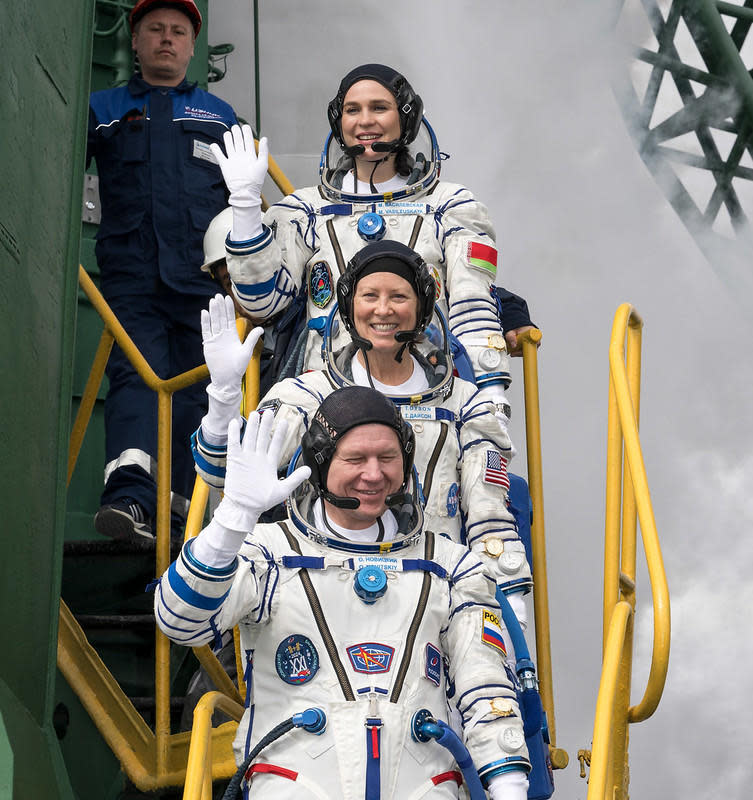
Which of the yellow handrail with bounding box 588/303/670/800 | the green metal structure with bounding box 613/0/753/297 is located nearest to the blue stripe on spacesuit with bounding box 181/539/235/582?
the yellow handrail with bounding box 588/303/670/800

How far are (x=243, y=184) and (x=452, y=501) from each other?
1.21 m

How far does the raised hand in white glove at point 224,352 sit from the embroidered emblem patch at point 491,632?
887mm

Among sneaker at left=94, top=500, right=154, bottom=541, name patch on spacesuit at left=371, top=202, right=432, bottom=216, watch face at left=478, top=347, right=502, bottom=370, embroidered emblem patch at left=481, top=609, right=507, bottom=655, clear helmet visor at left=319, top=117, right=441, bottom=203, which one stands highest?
clear helmet visor at left=319, top=117, right=441, bottom=203

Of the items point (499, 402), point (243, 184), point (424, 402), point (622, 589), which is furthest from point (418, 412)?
point (243, 184)

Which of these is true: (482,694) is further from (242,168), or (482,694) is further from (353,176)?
(353,176)

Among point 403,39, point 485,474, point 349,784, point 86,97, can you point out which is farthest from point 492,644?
point 403,39

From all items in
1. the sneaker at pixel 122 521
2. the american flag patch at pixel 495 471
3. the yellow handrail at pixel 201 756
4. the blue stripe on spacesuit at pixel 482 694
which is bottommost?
the yellow handrail at pixel 201 756

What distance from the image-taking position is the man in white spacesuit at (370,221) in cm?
418

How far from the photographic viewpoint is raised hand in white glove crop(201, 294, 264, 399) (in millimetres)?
3381

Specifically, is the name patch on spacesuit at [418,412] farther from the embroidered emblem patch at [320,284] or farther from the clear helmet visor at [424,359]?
the embroidered emblem patch at [320,284]

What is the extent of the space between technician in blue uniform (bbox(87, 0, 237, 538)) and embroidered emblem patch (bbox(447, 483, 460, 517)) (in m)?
1.37

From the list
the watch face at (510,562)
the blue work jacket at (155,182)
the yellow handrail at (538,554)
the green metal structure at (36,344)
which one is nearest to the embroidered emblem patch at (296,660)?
the green metal structure at (36,344)

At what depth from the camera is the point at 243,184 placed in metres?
4.11

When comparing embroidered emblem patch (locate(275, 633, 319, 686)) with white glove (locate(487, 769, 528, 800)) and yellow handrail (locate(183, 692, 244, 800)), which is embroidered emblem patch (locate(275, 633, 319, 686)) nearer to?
yellow handrail (locate(183, 692, 244, 800))
